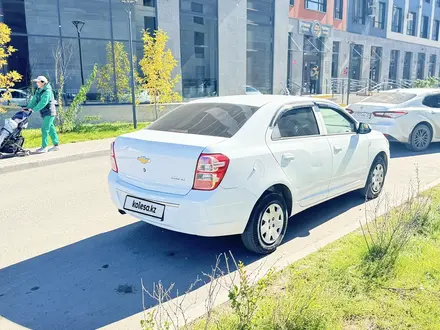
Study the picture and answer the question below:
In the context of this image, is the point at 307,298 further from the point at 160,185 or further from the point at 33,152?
the point at 33,152

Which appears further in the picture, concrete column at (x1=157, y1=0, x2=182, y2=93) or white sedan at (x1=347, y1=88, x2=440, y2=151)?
concrete column at (x1=157, y1=0, x2=182, y2=93)

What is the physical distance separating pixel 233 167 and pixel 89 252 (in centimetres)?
193

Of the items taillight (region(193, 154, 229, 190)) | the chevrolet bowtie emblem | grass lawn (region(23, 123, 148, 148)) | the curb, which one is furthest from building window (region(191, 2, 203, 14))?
taillight (region(193, 154, 229, 190))

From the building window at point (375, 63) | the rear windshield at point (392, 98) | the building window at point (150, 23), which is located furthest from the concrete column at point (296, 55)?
the rear windshield at point (392, 98)

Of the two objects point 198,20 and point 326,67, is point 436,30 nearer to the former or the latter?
point 326,67

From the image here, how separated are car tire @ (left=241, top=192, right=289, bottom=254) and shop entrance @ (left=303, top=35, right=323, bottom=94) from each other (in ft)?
86.2

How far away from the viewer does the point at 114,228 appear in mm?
5219

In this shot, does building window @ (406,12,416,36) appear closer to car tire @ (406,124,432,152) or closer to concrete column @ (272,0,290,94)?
concrete column @ (272,0,290,94)

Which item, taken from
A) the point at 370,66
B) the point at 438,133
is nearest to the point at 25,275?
the point at 438,133

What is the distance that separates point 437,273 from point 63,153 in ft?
28.2

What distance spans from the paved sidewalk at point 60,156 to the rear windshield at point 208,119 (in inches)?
204

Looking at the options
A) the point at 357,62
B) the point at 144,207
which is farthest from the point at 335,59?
the point at 144,207

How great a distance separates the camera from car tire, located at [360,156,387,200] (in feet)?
20.1

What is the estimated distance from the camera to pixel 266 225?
435 centimetres
